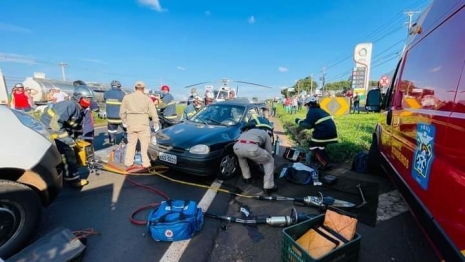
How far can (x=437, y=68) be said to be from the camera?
2131 mm

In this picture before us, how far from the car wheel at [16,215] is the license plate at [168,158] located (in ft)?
6.91

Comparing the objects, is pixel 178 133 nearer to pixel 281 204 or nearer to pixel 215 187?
pixel 215 187

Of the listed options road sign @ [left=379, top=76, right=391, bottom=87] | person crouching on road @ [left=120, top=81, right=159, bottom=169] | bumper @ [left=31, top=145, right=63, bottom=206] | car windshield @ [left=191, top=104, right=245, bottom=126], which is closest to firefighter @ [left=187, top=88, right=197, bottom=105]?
car windshield @ [left=191, top=104, right=245, bottom=126]

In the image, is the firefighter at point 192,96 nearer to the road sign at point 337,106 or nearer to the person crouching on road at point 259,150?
the person crouching on road at point 259,150

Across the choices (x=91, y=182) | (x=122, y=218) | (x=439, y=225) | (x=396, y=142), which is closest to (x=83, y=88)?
(x=91, y=182)

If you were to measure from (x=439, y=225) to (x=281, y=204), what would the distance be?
2201 millimetres

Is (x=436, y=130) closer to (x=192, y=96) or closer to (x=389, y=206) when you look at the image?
(x=389, y=206)

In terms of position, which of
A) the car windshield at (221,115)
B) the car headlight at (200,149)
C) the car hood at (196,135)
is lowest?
the car headlight at (200,149)

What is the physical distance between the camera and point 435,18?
7.97 feet

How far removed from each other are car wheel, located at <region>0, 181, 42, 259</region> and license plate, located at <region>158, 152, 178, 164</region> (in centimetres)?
211

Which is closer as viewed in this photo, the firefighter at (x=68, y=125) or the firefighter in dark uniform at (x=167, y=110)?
the firefighter at (x=68, y=125)

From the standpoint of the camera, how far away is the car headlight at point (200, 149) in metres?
4.43

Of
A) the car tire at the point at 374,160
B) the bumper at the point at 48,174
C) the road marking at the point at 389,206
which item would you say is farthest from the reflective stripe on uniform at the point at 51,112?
the car tire at the point at 374,160

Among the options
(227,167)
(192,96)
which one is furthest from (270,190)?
(192,96)
